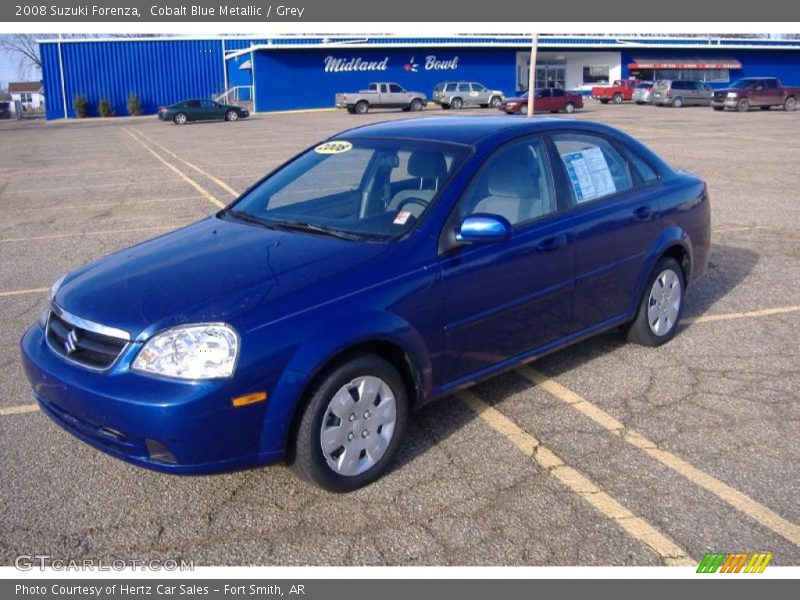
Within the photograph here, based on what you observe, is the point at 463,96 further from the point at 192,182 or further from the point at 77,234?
the point at 77,234

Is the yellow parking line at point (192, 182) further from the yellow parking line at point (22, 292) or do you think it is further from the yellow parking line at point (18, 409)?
the yellow parking line at point (18, 409)

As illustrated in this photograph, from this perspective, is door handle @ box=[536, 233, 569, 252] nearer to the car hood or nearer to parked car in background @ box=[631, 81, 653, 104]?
the car hood

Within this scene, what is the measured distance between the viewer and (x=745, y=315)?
20.7 ft

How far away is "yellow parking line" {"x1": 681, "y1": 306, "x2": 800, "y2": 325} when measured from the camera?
6.22 metres

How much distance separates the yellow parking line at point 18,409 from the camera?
182 inches

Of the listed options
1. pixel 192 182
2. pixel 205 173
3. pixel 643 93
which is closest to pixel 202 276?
pixel 192 182

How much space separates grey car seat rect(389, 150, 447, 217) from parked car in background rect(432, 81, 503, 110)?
4190 centimetres

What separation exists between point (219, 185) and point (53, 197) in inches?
109

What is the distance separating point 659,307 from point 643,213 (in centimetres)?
72

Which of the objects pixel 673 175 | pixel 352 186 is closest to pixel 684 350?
pixel 673 175

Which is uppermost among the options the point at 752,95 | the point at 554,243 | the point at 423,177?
the point at 752,95

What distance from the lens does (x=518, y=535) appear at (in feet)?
11.2

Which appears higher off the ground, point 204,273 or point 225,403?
point 204,273

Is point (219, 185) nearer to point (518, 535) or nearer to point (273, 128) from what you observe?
point (518, 535)
